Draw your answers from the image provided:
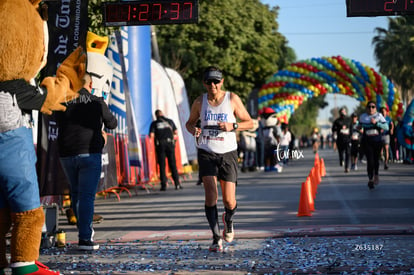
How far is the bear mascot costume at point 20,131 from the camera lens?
5.64m

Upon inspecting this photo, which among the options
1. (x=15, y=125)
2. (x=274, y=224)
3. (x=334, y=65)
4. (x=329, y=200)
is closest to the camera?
(x=15, y=125)

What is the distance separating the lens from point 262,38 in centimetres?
4275

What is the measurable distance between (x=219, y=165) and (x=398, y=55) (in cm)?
5594

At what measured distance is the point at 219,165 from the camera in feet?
25.9

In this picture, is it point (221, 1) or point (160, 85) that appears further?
point (221, 1)

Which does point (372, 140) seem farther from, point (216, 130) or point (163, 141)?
point (216, 130)

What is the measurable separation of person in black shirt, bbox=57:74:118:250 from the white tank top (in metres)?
1.09

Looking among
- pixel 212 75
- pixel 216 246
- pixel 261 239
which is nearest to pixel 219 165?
pixel 216 246

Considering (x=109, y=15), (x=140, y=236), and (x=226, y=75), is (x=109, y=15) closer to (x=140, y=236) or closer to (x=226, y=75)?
(x=140, y=236)

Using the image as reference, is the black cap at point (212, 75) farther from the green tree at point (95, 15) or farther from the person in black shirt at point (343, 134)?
the person in black shirt at point (343, 134)

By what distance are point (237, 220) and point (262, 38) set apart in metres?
33.0

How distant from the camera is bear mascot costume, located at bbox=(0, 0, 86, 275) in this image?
5.64 meters

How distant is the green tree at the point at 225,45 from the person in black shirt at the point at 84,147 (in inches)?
1074

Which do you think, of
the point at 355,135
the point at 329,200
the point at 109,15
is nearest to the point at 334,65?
the point at 355,135
